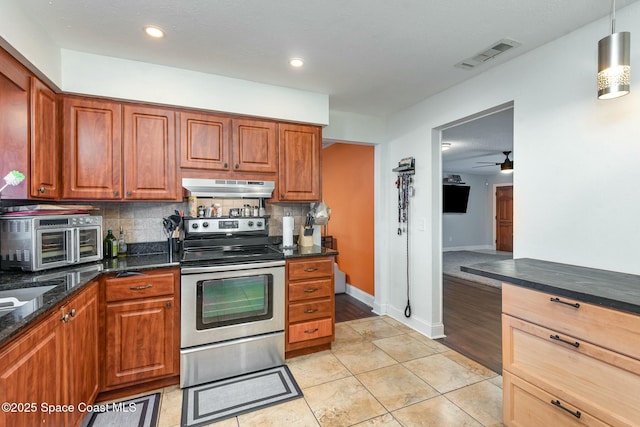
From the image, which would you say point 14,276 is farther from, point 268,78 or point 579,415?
point 579,415

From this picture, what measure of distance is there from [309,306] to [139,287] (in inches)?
53.7

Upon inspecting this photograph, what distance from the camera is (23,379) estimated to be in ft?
3.65

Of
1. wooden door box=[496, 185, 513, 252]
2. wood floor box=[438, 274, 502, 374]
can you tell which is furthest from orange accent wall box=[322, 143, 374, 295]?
wooden door box=[496, 185, 513, 252]

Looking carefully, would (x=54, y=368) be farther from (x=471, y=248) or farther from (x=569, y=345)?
(x=471, y=248)

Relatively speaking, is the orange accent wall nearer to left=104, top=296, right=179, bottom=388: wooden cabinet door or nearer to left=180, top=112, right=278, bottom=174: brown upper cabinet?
left=180, top=112, right=278, bottom=174: brown upper cabinet

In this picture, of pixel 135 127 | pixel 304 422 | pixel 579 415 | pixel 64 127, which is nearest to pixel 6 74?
pixel 64 127

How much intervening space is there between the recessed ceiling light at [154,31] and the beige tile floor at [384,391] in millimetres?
2522

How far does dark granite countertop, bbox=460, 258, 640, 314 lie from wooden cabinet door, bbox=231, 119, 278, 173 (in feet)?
6.31

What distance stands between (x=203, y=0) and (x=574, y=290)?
2416 mm

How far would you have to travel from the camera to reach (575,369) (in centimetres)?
139

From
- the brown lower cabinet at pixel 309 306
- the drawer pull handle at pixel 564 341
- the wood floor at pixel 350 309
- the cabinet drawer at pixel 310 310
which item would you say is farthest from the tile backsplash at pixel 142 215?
the drawer pull handle at pixel 564 341

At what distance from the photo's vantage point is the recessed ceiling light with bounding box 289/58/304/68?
2.32 meters

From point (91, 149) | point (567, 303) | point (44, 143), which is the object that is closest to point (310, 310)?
point (567, 303)

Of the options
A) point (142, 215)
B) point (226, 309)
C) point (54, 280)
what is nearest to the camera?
point (54, 280)
